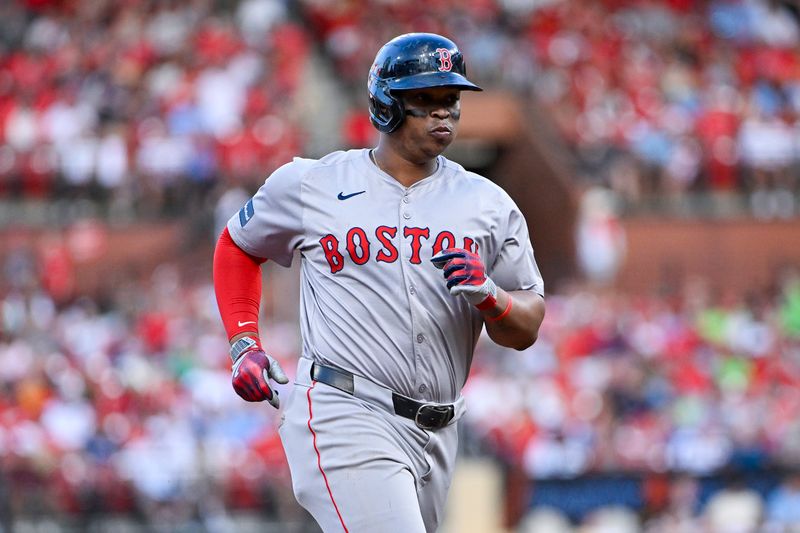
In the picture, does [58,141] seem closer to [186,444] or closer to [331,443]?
[186,444]

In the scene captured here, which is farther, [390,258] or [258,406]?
[258,406]

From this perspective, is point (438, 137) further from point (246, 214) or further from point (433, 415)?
point (433, 415)

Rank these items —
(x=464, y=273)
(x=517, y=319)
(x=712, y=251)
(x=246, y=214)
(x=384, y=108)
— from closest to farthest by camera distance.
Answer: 1. (x=464, y=273)
2. (x=517, y=319)
3. (x=384, y=108)
4. (x=246, y=214)
5. (x=712, y=251)

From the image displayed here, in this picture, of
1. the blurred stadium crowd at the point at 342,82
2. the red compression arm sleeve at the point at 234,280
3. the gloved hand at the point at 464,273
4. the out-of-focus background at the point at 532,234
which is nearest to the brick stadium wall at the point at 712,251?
the out-of-focus background at the point at 532,234

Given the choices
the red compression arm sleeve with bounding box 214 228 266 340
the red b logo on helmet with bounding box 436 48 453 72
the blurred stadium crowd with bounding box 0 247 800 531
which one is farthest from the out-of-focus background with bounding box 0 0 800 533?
the red b logo on helmet with bounding box 436 48 453 72

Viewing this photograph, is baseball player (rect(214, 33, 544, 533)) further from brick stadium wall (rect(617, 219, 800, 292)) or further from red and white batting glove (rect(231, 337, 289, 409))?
brick stadium wall (rect(617, 219, 800, 292))

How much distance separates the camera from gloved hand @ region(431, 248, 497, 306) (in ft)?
14.2

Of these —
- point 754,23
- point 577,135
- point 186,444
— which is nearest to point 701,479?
point 186,444

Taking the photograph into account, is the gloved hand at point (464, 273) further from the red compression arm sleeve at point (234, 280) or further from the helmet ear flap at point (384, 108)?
the red compression arm sleeve at point (234, 280)

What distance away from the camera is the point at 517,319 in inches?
181

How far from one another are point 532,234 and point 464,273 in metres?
16.0

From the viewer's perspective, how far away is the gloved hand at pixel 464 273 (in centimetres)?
433

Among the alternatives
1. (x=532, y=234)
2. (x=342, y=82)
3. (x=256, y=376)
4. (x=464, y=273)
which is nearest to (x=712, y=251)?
(x=532, y=234)

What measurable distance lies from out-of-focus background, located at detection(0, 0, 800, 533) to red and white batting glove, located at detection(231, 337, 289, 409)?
7322 mm
